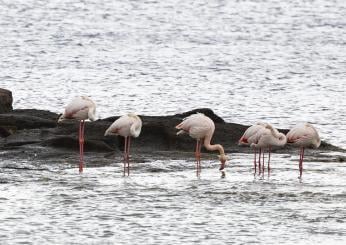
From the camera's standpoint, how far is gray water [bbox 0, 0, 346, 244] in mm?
13750

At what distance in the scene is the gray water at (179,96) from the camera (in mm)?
13750

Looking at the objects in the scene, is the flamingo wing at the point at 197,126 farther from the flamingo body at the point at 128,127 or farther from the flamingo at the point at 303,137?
the flamingo at the point at 303,137

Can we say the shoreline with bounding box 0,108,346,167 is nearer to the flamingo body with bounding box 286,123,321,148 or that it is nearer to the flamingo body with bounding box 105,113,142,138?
the flamingo body with bounding box 105,113,142,138

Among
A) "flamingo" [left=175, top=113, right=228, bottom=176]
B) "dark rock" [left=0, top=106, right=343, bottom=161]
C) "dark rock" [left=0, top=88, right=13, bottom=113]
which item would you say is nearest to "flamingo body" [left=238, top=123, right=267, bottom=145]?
"flamingo" [left=175, top=113, right=228, bottom=176]

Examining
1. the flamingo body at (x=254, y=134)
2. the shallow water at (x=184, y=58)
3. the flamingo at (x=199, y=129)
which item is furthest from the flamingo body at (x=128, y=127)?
the shallow water at (x=184, y=58)

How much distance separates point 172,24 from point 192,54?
12763 mm

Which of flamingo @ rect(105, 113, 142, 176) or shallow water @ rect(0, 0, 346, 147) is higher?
shallow water @ rect(0, 0, 346, 147)

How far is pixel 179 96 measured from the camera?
105 feet

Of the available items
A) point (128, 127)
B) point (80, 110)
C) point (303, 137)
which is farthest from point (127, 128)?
point (303, 137)

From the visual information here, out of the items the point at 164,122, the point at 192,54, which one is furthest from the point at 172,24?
the point at 164,122

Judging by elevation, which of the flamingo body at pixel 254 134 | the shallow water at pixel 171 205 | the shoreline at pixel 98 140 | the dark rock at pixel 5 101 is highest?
the dark rock at pixel 5 101

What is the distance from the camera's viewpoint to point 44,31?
52219mm

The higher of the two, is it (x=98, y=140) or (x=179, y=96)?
(x=179, y=96)

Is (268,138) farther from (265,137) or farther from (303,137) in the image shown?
(303,137)
